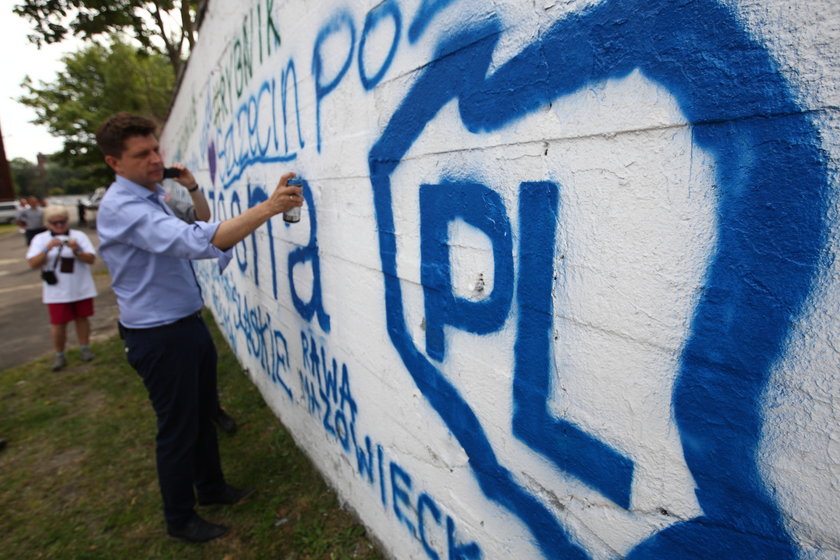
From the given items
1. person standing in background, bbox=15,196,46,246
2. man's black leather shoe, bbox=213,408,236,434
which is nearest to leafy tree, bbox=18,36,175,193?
person standing in background, bbox=15,196,46,246

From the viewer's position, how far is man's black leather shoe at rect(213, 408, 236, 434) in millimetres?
3340

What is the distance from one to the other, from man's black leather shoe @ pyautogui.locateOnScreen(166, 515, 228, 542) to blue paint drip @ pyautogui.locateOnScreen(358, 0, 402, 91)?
2.37 m

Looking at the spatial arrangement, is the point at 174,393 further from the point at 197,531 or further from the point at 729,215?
the point at 729,215

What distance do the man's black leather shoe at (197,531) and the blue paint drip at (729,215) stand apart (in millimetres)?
2235

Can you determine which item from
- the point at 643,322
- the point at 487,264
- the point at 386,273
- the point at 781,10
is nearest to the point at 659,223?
the point at 643,322

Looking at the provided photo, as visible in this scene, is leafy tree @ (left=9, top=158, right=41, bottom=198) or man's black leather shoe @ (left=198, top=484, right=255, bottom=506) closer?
man's black leather shoe @ (left=198, top=484, right=255, bottom=506)

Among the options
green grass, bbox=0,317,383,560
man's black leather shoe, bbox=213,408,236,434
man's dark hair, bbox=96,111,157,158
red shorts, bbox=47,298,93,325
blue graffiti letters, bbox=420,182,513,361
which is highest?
man's dark hair, bbox=96,111,157,158

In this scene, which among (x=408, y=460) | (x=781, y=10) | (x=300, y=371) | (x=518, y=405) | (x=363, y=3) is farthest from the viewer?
(x=300, y=371)

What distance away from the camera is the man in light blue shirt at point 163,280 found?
2.02m

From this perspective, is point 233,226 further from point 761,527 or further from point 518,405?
point 761,527

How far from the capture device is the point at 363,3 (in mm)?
1628

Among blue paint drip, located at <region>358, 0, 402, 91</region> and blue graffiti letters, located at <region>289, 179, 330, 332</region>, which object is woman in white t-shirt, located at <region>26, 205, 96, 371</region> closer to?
blue graffiti letters, located at <region>289, 179, 330, 332</region>

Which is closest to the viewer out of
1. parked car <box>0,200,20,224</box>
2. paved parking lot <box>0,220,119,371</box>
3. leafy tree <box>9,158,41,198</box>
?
paved parking lot <box>0,220,119,371</box>

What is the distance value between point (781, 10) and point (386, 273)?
1.29 meters
